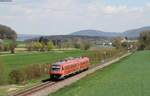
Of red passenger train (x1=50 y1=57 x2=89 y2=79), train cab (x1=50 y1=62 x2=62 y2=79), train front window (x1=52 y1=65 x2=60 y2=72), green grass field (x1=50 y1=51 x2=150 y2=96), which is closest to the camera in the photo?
green grass field (x1=50 y1=51 x2=150 y2=96)

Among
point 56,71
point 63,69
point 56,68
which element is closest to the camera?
point 56,71

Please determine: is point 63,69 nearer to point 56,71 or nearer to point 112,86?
point 56,71

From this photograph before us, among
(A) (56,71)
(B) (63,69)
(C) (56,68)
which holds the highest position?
(C) (56,68)

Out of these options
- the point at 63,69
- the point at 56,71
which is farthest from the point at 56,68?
the point at 63,69

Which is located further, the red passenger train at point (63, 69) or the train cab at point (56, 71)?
the red passenger train at point (63, 69)

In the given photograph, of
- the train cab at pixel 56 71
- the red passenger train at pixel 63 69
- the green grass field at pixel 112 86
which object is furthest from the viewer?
the red passenger train at pixel 63 69

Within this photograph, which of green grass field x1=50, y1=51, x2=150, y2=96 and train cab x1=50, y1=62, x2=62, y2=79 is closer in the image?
green grass field x1=50, y1=51, x2=150, y2=96

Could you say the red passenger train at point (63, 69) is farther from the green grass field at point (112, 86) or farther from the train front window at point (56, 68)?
the green grass field at point (112, 86)

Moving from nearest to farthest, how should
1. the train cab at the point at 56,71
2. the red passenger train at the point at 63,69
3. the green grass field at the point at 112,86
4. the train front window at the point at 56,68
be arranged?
the green grass field at the point at 112,86 < the train cab at the point at 56,71 < the red passenger train at the point at 63,69 < the train front window at the point at 56,68

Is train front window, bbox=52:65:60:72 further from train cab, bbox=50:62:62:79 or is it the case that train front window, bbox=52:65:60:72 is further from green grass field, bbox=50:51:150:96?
green grass field, bbox=50:51:150:96

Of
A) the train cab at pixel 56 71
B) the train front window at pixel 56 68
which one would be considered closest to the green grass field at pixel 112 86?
the train cab at pixel 56 71

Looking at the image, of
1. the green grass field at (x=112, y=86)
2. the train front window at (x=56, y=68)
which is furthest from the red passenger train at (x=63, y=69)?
the green grass field at (x=112, y=86)

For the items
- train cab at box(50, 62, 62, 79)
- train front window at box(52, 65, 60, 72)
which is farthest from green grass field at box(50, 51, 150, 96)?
train front window at box(52, 65, 60, 72)

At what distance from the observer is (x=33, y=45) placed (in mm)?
199000
